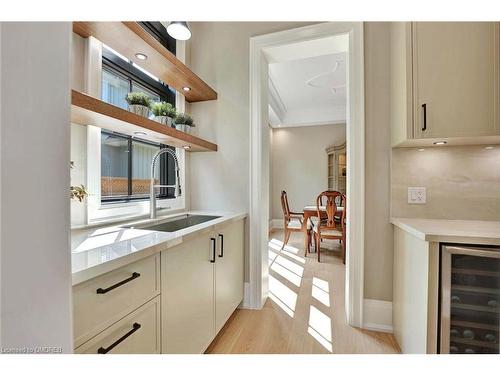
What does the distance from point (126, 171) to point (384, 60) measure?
2227 mm

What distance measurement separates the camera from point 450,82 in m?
1.35

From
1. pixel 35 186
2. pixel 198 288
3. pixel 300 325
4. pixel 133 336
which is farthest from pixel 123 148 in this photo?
pixel 300 325

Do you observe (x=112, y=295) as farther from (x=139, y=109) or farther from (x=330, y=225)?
(x=330, y=225)

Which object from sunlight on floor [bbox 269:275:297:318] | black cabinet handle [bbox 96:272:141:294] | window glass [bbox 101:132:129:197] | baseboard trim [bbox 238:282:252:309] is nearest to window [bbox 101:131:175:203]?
window glass [bbox 101:132:129:197]

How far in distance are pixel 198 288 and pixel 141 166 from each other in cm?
118

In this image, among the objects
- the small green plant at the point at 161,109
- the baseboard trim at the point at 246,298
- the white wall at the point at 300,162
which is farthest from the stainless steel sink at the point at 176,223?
the white wall at the point at 300,162

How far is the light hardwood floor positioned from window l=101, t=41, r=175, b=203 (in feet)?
4.37

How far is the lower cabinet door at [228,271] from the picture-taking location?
62.6 inches

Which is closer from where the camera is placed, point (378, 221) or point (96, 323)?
point (96, 323)

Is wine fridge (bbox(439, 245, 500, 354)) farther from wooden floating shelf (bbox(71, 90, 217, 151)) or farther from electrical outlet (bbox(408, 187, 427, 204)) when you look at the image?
wooden floating shelf (bbox(71, 90, 217, 151))

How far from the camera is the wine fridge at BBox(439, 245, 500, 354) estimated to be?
1.14 m
